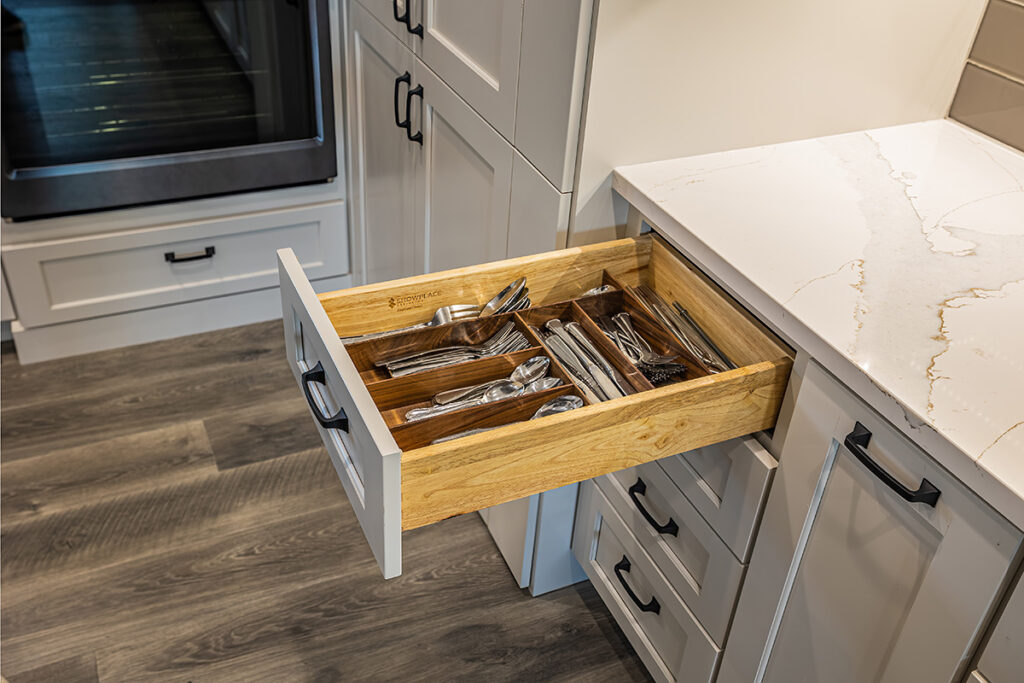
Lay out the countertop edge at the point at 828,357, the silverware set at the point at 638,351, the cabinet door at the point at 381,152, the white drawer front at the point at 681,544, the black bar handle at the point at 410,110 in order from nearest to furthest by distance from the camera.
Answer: the countertop edge at the point at 828,357 < the silverware set at the point at 638,351 < the white drawer front at the point at 681,544 < the black bar handle at the point at 410,110 < the cabinet door at the point at 381,152

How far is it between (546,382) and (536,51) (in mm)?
510

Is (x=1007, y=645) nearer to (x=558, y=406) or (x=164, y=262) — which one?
(x=558, y=406)

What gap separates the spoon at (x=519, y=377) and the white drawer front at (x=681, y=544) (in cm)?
34

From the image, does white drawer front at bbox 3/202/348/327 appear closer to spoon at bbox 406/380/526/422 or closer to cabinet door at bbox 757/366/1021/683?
spoon at bbox 406/380/526/422

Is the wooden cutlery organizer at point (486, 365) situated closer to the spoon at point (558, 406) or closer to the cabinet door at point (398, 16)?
the spoon at point (558, 406)

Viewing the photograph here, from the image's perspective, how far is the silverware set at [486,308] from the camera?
1.18 meters

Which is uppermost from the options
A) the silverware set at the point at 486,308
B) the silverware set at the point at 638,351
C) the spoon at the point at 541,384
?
the silverware set at the point at 486,308

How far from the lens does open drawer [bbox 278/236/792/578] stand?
3.01 ft

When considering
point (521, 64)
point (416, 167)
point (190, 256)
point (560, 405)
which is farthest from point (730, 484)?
point (190, 256)

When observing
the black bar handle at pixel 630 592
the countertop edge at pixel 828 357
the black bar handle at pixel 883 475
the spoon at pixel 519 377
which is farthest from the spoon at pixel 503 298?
the black bar handle at pixel 630 592

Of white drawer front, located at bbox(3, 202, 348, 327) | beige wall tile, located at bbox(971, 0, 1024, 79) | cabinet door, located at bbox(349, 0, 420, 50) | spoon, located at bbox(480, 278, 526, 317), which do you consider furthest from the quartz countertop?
white drawer front, located at bbox(3, 202, 348, 327)

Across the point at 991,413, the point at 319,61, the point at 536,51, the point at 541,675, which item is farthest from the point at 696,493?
the point at 319,61

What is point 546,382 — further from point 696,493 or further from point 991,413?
point 991,413

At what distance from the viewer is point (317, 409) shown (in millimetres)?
1056
